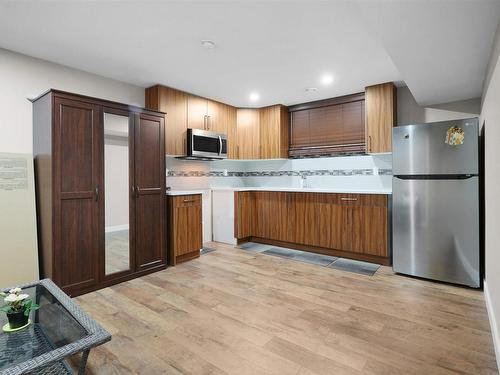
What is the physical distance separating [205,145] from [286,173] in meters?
1.65

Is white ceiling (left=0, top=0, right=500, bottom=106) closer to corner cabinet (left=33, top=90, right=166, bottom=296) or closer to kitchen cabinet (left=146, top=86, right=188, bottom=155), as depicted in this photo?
kitchen cabinet (left=146, top=86, right=188, bottom=155)

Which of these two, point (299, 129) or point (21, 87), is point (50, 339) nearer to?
point (21, 87)

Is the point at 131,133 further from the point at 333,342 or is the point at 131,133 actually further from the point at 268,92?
the point at 333,342

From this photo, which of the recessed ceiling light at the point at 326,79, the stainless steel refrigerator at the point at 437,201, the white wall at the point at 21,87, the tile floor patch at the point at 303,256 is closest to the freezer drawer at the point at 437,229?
the stainless steel refrigerator at the point at 437,201

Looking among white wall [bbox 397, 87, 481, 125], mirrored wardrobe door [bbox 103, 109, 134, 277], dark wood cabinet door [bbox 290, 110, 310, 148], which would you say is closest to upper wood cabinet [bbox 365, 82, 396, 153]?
white wall [bbox 397, 87, 481, 125]

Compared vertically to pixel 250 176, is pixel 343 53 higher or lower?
higher

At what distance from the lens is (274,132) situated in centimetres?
477

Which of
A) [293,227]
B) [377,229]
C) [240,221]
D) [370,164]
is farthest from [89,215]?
[370,164]

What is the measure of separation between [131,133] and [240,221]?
7.18 ft

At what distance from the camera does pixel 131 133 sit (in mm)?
3166

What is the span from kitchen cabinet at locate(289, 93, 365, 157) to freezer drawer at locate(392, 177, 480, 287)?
1.18 metres

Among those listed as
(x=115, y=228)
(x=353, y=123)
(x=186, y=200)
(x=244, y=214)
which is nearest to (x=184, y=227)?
(x=186, y=200)

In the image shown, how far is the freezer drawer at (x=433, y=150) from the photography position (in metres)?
2.76

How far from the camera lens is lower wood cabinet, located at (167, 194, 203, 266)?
11.8ft
